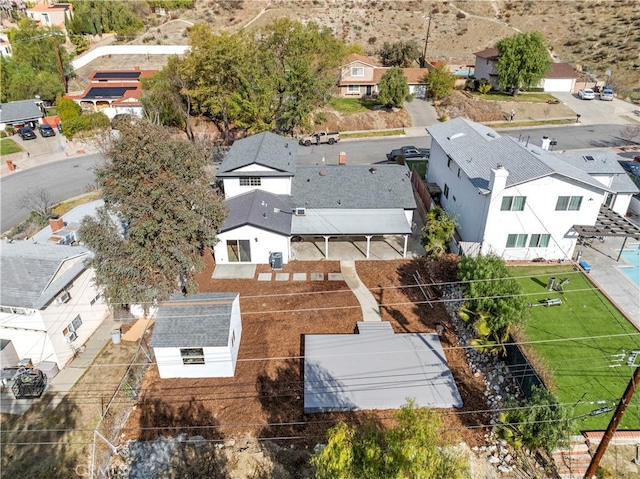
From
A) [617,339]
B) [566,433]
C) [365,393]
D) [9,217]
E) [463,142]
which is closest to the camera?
[566,433]

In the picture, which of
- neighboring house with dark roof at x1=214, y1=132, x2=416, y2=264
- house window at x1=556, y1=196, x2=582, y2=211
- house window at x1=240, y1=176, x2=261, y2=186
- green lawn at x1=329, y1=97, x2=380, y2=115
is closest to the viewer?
house window at x1=556, y1=196, x2=582, y2=211

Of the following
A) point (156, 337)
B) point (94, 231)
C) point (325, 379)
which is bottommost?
point (325, 379)

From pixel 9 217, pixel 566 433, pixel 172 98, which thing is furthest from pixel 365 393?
pixel 172 98

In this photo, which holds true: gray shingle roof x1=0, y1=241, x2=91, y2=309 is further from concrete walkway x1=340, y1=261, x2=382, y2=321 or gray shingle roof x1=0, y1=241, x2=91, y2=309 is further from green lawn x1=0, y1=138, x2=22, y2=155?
green lawn x1=0, y1=138, x2=22, y2=155

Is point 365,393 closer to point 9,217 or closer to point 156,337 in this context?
point 156,337

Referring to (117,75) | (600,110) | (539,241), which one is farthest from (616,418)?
(117,75)

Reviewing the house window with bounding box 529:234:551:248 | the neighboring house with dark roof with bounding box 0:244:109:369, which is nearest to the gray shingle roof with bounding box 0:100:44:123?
the neighboring house with dark roof with bounding box 0:244:109:369

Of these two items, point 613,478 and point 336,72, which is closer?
point 613,478
